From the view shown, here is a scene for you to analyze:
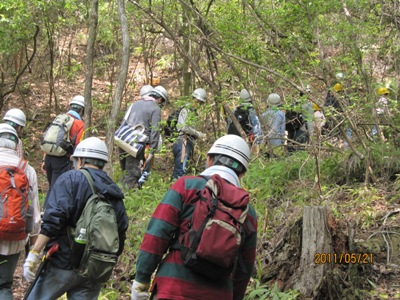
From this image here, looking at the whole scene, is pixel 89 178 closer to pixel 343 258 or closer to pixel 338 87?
pixel 343 258

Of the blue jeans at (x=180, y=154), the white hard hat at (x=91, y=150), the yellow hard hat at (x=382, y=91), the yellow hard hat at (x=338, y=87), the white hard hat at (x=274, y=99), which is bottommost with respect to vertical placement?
the white hard hat at (x=91, y=150)

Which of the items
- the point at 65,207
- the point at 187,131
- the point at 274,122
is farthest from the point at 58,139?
the point at 65,207

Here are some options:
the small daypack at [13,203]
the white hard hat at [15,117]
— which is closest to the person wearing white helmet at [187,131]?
the white hard hat at [15,117]

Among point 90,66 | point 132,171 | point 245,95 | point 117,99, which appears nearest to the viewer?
point 117,99

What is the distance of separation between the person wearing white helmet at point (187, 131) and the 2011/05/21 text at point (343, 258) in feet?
11.6

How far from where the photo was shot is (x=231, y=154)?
3.51 metres

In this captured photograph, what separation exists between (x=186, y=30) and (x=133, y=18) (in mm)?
3203

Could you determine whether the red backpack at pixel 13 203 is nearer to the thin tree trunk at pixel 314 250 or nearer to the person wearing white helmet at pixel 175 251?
the person wearing white helmet at pixel 175 251

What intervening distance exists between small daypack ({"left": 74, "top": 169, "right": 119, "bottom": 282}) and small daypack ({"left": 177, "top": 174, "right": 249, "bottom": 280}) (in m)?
1.12

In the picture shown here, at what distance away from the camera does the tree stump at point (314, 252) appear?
211 inches

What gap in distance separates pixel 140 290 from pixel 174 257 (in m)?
0.33

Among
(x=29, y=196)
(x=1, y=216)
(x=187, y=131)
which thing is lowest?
(x=1, y=216)

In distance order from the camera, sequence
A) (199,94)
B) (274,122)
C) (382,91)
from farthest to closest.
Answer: (199,94), (274,122), (382,91)

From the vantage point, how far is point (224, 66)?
1216 centimetres
